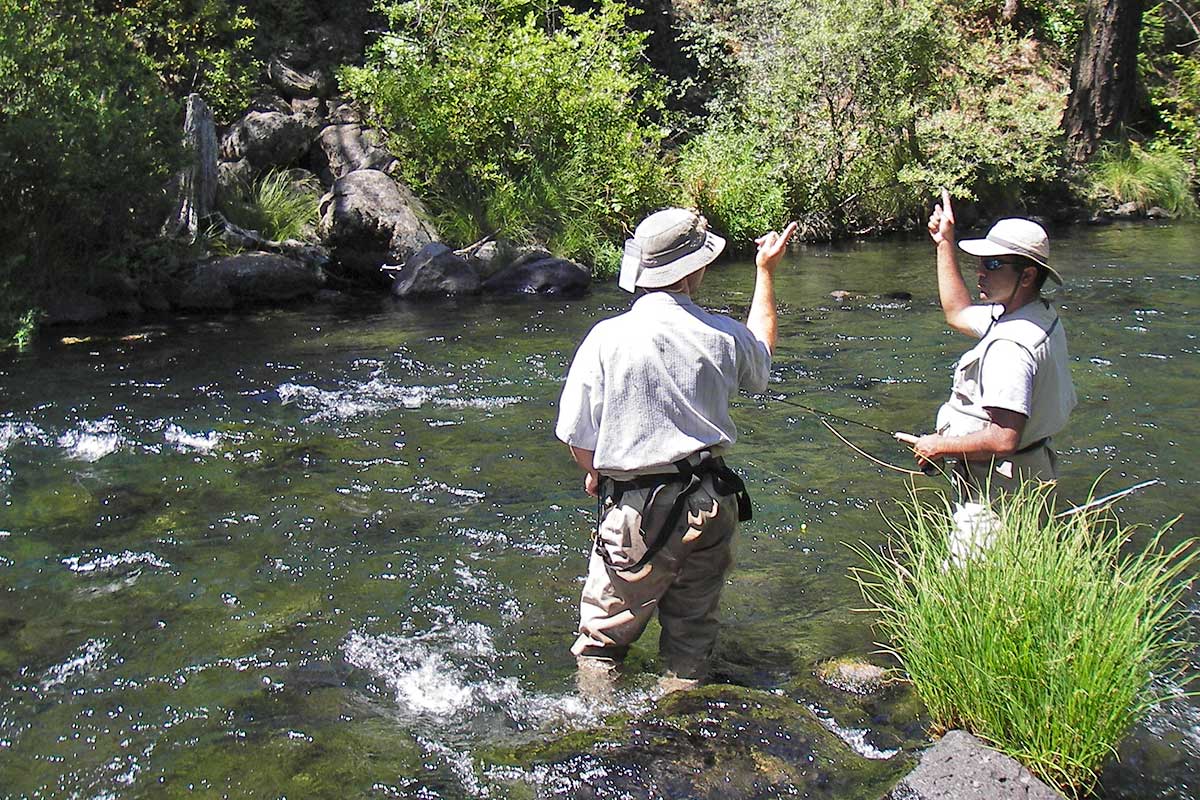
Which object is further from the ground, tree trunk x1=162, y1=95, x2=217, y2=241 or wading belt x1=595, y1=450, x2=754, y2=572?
tree trunk x1=162, y1=95, x2=217, y2=241

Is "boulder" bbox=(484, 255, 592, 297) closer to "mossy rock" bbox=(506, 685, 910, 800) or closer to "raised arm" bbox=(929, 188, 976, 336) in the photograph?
"raised arm" bbox=(929, 188, 976, 336)

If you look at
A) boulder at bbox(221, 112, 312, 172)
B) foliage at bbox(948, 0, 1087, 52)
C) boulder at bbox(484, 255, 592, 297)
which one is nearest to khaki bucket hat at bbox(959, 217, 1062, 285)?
boulder at bbox(484, 255, 592, 297)

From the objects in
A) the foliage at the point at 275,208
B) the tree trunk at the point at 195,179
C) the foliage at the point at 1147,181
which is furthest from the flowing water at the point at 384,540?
the foliage at the point at 1147,181

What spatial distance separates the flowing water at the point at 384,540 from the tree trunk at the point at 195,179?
219 centimetres

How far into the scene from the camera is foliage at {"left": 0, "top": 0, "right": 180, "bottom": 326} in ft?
40.5

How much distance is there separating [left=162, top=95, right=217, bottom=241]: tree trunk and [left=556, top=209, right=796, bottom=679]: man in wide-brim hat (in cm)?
1190

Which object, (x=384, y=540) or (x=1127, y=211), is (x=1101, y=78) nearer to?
(x=1127, y=211)

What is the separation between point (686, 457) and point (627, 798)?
1192mm

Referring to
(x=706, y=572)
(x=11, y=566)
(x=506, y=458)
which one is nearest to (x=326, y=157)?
(x=506, y=458)

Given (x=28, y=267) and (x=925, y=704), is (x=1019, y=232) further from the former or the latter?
(x=28, y=267)

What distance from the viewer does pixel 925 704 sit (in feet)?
14.5

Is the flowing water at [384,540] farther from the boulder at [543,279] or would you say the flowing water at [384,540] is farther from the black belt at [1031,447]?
the boulder at [543,279]

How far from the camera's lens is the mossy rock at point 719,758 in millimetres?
3812

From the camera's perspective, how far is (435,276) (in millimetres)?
15734
